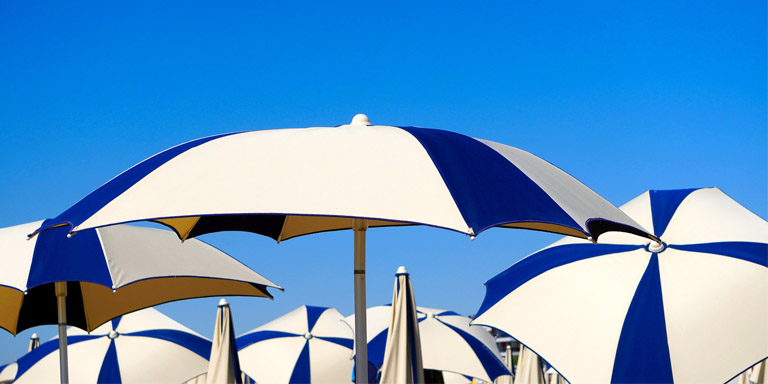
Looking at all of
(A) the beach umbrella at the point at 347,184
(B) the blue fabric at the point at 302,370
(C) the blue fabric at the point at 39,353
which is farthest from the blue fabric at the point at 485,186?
(B) the blue fabric at the point at 302,370

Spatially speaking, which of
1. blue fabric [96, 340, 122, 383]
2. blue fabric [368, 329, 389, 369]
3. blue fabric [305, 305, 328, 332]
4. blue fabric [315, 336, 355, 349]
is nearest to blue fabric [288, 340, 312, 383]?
blue fabric [315, 336, 355, 349]

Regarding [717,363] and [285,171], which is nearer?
[285,171]

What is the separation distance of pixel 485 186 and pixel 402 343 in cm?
343

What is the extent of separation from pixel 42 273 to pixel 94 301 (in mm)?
1967

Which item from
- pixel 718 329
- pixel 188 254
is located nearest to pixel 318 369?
pixel 188 254

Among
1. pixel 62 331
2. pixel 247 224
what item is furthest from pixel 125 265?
pixel 62 331

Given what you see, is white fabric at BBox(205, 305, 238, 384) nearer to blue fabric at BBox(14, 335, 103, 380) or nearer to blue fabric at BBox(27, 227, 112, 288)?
blue fabric at BBox(14, 335, 103, 380)

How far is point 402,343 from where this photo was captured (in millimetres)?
6336

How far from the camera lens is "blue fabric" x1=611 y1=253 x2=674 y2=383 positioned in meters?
5.10

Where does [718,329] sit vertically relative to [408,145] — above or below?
below

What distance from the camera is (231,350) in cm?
848

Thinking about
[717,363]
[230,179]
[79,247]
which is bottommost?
[717,363]

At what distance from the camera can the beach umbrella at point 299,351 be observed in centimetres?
1191

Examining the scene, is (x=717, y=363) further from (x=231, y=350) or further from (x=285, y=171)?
(x=231, y=350)
